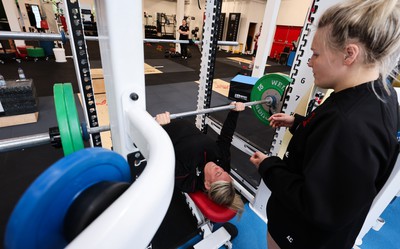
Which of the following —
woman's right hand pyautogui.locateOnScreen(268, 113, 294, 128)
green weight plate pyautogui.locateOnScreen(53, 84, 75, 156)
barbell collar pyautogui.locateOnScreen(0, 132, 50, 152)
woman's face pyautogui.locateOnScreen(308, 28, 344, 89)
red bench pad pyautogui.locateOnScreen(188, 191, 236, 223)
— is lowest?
red bench pad pyautogui.locateOnScreen(188, 191, 236, 223)

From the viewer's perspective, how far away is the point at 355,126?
0.61m

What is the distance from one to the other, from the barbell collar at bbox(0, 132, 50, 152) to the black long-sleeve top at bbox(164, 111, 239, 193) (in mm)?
1088

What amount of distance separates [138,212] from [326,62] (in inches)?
29.2

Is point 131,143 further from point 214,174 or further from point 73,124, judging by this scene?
point 214,174

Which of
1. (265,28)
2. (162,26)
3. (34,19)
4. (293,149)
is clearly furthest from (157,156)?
(162,26)

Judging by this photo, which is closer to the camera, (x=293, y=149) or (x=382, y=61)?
(x=382, y=61)

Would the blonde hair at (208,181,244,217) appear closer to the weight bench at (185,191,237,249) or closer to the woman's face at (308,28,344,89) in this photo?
the weight bench at (185,191,237,249)

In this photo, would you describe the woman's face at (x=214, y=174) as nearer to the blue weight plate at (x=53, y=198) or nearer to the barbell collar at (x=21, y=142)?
the barbell collar at (x=21, y=142)

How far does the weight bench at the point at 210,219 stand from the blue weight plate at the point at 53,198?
46.7 inches

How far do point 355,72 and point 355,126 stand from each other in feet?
0.60

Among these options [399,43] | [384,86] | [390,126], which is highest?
[399,43]

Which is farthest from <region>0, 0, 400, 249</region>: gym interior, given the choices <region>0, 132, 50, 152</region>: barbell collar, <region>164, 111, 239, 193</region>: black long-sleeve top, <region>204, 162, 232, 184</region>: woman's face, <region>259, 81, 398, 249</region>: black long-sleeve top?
<region>259, 81, 398, 249</region>: black long-sleeve top

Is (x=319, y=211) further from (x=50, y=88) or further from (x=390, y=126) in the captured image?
(x=50, y=88)

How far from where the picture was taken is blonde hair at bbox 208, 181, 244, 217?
1442 mm
